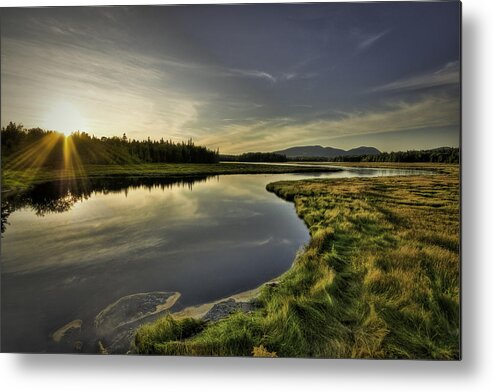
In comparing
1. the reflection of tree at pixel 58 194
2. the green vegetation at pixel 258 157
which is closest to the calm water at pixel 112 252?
the reflection of tree at pixel 58 194

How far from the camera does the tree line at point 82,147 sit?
3.13 meters

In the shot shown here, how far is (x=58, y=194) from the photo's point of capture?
10.4 ft

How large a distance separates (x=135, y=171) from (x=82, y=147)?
450 millimetres

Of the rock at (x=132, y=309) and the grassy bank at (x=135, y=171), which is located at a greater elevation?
the grassy bank at (x=135, y=171)

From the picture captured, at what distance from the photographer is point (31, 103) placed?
10.4 ft

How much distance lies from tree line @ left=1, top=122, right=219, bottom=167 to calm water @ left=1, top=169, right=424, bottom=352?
23 cm

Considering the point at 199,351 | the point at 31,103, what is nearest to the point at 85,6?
the point at 31,103

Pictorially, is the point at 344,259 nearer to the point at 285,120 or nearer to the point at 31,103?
the point at 285,120

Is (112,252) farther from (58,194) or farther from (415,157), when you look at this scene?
(415,157)

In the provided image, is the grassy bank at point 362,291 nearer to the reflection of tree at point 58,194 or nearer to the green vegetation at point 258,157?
the green vegetation at point 258,157

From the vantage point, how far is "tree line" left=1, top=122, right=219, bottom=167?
3.13 meters

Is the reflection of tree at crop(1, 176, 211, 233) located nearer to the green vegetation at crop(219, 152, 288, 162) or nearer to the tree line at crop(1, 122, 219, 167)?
the tree line at crop(1, 122, 219, 167)

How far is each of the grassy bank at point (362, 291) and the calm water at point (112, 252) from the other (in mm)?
188

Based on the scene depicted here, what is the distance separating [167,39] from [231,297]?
6.95 ft
